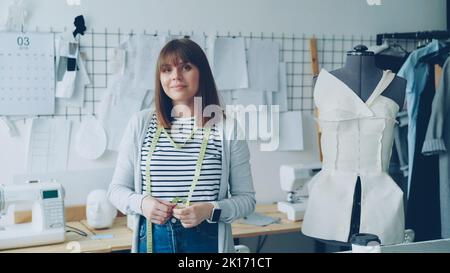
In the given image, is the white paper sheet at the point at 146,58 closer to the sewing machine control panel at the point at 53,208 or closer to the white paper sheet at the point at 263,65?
the white paper sheet at the point at 263,65

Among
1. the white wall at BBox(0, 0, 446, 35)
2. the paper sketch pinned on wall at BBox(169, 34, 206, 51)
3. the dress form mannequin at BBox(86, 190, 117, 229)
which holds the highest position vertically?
the white wall at BBox(0, 0, 446, 35)

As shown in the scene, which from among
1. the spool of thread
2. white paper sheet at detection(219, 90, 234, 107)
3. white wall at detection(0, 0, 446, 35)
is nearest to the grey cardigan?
the spool of thread

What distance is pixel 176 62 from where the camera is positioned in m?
1.22

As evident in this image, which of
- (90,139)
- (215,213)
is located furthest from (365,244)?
(90,139)

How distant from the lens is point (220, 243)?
47.3 inches

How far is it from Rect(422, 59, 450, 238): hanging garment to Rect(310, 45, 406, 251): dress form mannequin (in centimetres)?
24

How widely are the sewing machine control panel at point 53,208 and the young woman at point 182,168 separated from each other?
0.32 metres

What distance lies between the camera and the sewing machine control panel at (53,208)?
4.75 ft

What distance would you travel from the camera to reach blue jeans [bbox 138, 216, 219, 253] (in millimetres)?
1182

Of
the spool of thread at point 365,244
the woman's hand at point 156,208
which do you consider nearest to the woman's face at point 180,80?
the woman's hand at point 156,208

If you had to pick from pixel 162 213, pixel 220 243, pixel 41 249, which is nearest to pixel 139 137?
pixel 162 213

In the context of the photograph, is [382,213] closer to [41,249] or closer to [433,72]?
[433,72]

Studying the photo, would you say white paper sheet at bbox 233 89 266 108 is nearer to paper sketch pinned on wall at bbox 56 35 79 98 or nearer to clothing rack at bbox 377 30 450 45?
clothing rack at bbox 377 30 450 45
